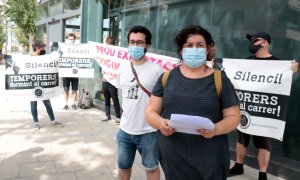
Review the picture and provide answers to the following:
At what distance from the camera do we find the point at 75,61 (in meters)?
9.12

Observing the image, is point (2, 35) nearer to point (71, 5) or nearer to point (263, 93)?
point (71, 5)

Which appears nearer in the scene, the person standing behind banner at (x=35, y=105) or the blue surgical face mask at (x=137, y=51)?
the blue surgical face mask at (x=137, y=51)

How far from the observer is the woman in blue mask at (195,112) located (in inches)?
84.8

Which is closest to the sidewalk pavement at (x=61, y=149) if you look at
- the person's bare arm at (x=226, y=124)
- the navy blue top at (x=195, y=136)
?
the navy blue top at (x=195, y=136)

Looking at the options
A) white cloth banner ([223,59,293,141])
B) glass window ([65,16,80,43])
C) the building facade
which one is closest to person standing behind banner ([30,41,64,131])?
the building facade

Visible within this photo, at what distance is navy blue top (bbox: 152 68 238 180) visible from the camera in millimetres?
2158

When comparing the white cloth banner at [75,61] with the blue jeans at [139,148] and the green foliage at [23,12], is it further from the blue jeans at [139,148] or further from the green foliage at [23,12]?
the green foliage at [23,12]

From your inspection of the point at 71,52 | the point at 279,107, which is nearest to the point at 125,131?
the point at 279,107

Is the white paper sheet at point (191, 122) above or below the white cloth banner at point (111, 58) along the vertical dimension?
below

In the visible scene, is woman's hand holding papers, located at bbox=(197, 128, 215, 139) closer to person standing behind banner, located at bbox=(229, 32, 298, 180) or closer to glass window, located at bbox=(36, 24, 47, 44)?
person standing behind banner, located at bbox=(229, 32, 298, 180)

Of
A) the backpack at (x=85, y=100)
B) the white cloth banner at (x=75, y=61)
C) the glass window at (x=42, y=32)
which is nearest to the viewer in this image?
the white cloth banner at (x=75, y=61)

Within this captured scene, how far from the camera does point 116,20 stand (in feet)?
30.8

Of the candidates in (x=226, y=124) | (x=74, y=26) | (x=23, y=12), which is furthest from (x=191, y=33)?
(x=23, y=12)

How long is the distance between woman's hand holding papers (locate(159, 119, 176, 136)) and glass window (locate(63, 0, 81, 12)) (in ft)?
31.9
